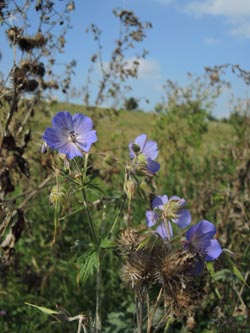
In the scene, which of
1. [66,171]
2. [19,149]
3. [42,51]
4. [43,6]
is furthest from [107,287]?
[66,171]

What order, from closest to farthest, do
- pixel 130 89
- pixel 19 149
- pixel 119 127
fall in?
pixel 19 149 < pixel 130 89 < pixel 119 127

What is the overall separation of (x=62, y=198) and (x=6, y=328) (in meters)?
1.61

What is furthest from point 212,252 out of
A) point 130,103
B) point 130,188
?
point 130,103

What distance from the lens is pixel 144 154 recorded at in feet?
5.08

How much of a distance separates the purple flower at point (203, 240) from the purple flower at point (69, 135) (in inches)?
13.5

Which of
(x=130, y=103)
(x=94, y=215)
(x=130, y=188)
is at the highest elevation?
(x=130, y=103)

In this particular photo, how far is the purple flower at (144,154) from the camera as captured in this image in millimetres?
1477

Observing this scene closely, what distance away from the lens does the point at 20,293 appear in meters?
3.15

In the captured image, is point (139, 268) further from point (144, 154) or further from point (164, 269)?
point (144, 154)

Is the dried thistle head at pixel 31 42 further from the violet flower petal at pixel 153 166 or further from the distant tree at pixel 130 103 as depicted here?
the distant tree at pixel 130 103

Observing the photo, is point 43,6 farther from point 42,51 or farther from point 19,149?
point 19,149

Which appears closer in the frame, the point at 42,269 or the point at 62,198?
the point at 62,198

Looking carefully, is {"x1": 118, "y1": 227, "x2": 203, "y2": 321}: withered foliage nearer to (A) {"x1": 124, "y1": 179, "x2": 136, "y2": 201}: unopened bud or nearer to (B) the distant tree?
(A) {"x1": 124, "y1": 179, "x2": 136, "y2": 201}: unopened bud

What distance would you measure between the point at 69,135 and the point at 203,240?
43cm
